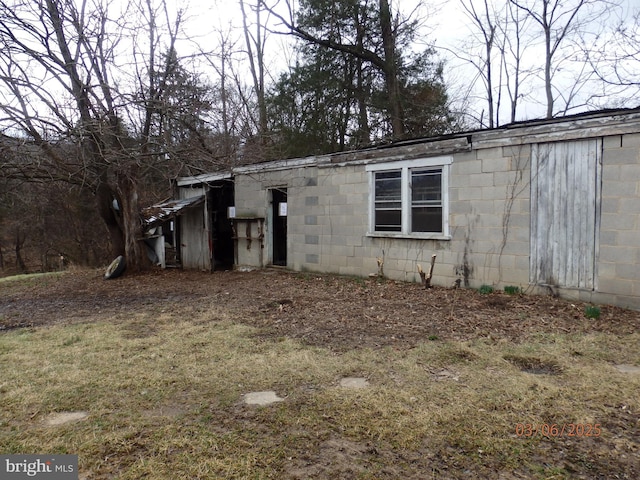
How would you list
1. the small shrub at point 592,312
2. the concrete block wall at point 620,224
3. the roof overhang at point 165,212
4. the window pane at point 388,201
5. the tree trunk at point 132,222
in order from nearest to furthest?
the small shrub at point 592,312 → the concrete block wall at point 620,224 → the window pane at point 388,201 → the tree trunk at point 132,222 → the roof overhang at point 165,212

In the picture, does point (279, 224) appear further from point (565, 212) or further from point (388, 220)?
point (565, 212)

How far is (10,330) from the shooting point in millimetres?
5602

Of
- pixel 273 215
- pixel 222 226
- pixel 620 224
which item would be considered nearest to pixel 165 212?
pixel 222 226

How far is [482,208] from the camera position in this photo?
6.96 metres

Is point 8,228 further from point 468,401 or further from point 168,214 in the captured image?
point 468,401

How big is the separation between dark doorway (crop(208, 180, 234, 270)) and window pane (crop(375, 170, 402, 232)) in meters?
5.31

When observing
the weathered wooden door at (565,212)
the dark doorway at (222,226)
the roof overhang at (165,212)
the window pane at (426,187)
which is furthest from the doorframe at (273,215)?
the weathered wooden door at (565,212)

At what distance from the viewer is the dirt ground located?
16.2ft

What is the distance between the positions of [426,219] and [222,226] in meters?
6.95

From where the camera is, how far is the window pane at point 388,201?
319 inches

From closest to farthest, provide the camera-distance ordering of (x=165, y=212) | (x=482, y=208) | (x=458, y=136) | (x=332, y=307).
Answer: (x=332, y=307) < (x=482, y=208) < (x=458, y=136) < (x=165, y=212)

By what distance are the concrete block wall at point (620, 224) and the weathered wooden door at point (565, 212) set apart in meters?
0.10

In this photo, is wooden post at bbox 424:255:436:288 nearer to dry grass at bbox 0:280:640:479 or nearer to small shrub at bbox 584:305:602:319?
small shrub at bbox 584:305:602:319

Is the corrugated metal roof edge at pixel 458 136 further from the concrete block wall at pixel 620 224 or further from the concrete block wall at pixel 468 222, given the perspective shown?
the concrete block wall at pixel 620 224
